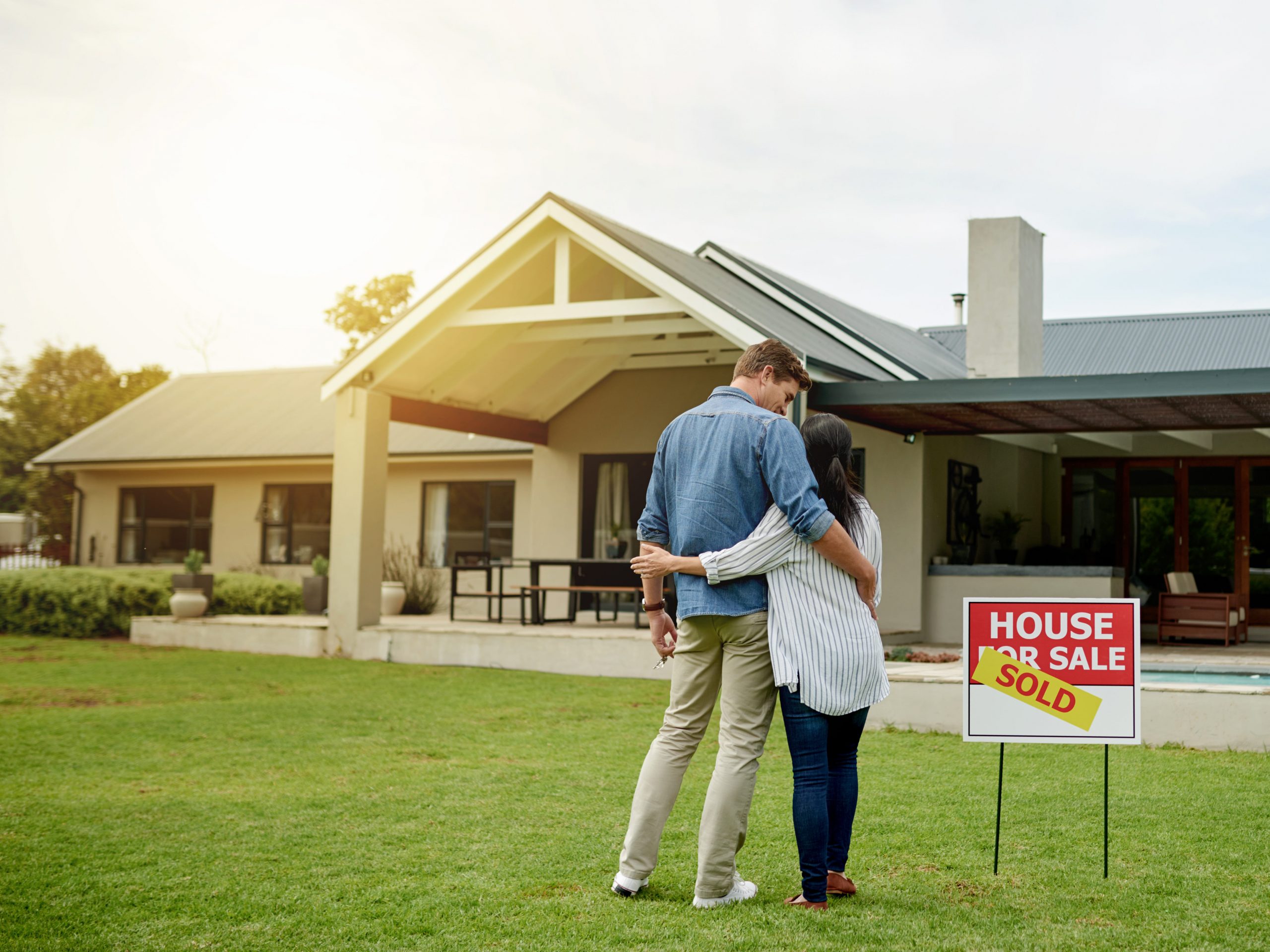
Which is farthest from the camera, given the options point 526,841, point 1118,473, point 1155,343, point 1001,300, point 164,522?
point 164,522

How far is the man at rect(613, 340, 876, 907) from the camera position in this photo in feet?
12.2

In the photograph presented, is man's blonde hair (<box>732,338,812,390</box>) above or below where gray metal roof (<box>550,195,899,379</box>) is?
below

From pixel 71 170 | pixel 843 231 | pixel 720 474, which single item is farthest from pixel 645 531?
pixel 843 231

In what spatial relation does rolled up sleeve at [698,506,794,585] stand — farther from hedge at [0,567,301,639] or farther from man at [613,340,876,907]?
hedge at [0,567,301,639]

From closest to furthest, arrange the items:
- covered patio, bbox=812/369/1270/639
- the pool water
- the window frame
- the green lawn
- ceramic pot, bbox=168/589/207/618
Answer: the green lawn, the pool water, covered patio, bbox=812/369/1270/639, ceramic pot, bbox=168/589/207/618, the window frame

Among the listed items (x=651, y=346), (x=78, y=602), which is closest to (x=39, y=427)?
(x=78, y=602)

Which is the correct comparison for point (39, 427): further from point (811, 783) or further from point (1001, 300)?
point (811, 783)

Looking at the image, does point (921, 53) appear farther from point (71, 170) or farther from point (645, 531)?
point (71, 170)

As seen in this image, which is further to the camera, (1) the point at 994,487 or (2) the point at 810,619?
(1) the point at 994,487

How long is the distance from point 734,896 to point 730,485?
133 cm

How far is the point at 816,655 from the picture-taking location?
367 cm

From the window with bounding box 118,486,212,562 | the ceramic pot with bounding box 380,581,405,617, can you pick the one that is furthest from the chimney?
the window with bounding box 118,486,212,562

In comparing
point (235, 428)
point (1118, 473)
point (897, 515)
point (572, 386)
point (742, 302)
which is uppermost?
point (742, 302)

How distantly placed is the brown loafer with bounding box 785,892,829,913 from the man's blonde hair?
166cm
